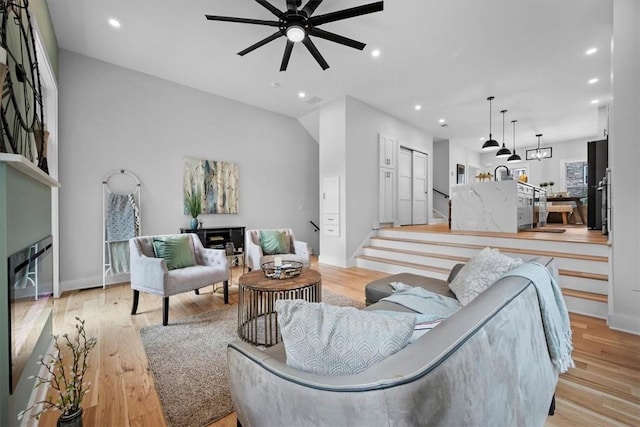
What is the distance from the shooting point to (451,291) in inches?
86.1

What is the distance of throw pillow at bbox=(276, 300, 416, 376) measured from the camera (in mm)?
763

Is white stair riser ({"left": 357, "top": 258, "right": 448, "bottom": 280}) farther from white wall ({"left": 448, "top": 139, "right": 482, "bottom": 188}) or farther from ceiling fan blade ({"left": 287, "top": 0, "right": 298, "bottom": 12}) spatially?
white wall ({"left": 448, "top": 139, "right": 482, "bottom": 188})

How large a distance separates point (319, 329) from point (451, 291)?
174 centimetres

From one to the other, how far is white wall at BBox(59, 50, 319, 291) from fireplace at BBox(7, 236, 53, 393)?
7.44 feet

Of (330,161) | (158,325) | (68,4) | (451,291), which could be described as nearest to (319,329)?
(451,291)

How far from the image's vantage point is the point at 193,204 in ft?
15.3

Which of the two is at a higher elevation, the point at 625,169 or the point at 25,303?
the point at 625,169

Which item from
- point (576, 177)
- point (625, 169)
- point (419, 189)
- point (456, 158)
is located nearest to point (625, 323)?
point (625, 169)

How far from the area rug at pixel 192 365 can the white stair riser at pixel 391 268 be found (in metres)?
2.76

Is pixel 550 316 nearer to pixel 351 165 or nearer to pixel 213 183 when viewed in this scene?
pixel 351 165

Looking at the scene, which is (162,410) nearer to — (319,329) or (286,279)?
(286,279)

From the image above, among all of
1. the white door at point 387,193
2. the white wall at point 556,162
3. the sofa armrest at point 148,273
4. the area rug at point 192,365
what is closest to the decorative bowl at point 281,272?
the area rug at point 192,365

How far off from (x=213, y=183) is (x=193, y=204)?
1.82ft

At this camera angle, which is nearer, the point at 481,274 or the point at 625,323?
the point at 481,274
